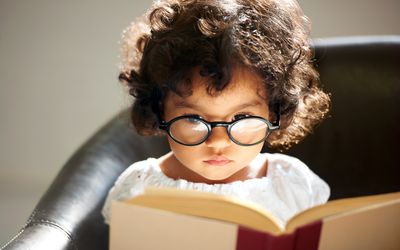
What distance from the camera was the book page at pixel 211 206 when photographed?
2.34 feet

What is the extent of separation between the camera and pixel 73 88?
1927 mm

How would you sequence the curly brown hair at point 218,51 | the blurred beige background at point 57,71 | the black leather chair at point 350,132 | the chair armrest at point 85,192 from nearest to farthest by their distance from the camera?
the curly brown hair at point 218,51, the chair armrest at point 85,192, the black leather chair at point 350,132, the blurred beige background at point 57,71

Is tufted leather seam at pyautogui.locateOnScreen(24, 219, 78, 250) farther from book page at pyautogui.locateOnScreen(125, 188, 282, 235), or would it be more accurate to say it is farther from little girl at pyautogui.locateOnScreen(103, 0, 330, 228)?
book page at pyautogui.locateOnScreen(125, 188, 282, 235)

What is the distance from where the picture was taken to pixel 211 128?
3.27ft

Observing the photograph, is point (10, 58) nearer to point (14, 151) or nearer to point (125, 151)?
point (14, 151)

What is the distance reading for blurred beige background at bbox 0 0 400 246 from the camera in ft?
6.01

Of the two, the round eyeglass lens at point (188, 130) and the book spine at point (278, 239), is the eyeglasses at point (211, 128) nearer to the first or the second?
the round eyeglass lens at point (188, 130)

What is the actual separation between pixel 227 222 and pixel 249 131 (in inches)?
13.3

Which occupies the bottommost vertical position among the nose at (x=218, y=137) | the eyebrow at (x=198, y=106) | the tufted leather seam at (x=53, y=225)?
the tufted leather seam at (x=53, y=225)

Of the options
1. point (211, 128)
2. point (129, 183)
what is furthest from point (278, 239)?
point (129, 183)

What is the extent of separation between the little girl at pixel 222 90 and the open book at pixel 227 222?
0.95ft

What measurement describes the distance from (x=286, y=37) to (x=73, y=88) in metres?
1.07

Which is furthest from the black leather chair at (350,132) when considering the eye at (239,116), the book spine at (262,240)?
the book spine at (262,240)

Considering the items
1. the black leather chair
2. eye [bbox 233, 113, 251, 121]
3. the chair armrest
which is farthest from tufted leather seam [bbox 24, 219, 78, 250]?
eye [bbox 233, 113, 251, 121]
